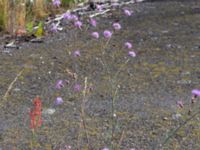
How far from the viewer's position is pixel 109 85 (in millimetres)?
3592

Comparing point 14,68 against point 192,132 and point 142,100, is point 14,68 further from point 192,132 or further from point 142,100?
point 192,132

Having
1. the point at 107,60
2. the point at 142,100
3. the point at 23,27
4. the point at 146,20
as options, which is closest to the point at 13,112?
the point at 142,100

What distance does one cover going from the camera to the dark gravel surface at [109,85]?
9.25ft

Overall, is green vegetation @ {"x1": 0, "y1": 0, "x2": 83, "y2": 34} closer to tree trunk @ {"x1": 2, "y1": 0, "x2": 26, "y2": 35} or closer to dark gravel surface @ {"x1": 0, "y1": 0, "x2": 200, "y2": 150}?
tree trunk @ {"x1": 2, "y1": 0, "x2": 26, "y2": 35}

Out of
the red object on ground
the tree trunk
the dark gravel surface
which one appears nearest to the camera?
the red object on ground

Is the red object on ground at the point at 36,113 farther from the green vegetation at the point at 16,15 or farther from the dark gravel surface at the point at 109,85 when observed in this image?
the green vegetation at the point at 16,15

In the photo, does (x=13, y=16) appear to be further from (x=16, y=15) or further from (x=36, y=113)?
(x=36, y=113)

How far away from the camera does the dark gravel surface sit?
282 centimetres

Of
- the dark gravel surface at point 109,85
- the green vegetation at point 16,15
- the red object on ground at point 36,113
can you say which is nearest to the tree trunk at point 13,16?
the green vegetation at point 16,15

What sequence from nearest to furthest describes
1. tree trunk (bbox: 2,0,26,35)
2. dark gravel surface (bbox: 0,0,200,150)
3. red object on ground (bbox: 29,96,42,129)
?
red object on ground (bbox: 29,96,42,129)
dark gravel surface (bbox: 0,0,200,150)
tree trunk (bbox: 2,0,26,35)

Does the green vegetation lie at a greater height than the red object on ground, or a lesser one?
lesser

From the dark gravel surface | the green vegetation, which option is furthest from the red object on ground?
the green vegetation

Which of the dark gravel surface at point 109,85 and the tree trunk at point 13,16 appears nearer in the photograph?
the dark gravel surface at point 109,85

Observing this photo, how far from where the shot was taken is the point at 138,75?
3.86 metres
